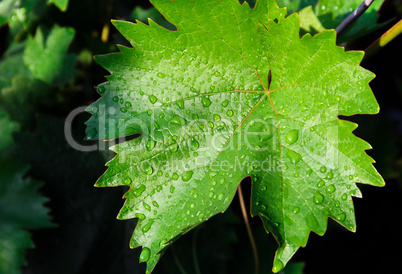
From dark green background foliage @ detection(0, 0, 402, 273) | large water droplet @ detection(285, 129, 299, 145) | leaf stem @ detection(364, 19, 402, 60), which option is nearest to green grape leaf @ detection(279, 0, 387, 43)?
dark green background foliage @ detection(0, 0, 402, 273)

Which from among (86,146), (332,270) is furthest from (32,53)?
(332,270)

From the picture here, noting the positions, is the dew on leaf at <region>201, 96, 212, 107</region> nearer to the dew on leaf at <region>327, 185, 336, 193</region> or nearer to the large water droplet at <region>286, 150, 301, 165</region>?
the large water droplet at <region>286, 150, 301, 165</region>

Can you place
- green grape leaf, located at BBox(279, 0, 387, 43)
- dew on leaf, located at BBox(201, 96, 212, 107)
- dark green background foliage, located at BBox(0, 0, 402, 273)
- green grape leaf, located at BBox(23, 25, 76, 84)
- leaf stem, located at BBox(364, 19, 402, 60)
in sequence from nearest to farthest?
leaf stem, located at BBox(364, 19, 402, 60)
dew on leaf, located at BBox(201, 96, 212, 107)
green grape leaf, located at BBox(279, 0, 387, 43)
dark green background foliage, located at BBox(0, 0, 402, 273)
green grape leaf, located at BBox(23, 25, 76, 84)

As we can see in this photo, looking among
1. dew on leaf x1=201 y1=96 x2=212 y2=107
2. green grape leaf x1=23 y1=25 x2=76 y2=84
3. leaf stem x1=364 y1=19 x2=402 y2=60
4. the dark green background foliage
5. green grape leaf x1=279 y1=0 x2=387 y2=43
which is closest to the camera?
leaf stem x1=364 y1=19 x2=402 y2=60

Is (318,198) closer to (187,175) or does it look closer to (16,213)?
(187,175)

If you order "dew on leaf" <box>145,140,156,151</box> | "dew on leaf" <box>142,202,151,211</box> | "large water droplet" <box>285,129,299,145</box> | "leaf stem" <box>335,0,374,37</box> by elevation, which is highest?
"leaf stem" <box>335,0,374,37</box>

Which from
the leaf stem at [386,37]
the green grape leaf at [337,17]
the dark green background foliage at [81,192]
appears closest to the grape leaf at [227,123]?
the leaf stem at [386,37]

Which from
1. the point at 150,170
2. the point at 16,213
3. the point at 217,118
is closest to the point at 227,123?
the point at 217,118
